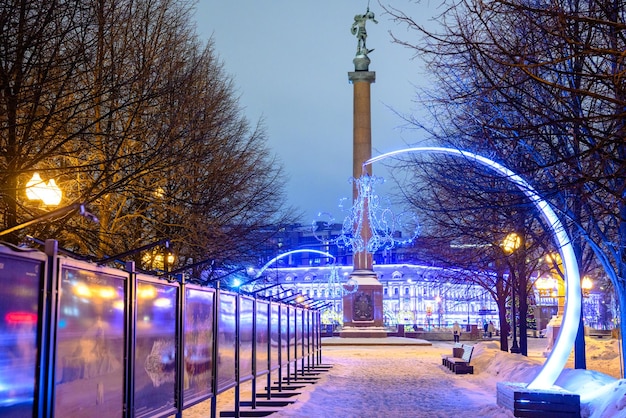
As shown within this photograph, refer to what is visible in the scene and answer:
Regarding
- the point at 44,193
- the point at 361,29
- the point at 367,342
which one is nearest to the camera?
the point at 44,193

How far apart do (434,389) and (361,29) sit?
1758 inches

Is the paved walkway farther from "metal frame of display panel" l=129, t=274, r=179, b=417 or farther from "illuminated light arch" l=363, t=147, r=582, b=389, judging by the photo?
"metal frame of display panel" l=129, t=274, r=179, b=417

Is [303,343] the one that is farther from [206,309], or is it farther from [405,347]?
[405,347]

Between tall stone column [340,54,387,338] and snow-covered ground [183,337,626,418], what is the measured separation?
19.9 metres

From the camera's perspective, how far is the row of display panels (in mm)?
5477

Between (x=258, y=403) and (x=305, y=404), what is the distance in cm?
108

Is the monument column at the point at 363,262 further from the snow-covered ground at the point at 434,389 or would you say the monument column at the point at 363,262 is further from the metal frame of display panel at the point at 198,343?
the metal frame of display panel at the point at 198,343

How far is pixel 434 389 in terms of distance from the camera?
21266mm

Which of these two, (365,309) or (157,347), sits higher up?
(365,309)

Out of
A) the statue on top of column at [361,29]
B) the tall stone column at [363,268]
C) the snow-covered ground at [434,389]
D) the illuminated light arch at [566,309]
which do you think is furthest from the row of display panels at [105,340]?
the statue on top of column at [361,29]

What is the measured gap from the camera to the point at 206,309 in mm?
10906

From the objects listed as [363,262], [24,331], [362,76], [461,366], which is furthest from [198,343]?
[362,76]

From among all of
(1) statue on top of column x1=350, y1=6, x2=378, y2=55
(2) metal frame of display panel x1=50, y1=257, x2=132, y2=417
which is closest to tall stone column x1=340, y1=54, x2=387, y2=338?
(1) statue on top of column x1=350, y1=6, x2=378, y2=55

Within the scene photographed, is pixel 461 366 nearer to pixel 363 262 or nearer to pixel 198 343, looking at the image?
pixel 198 343
